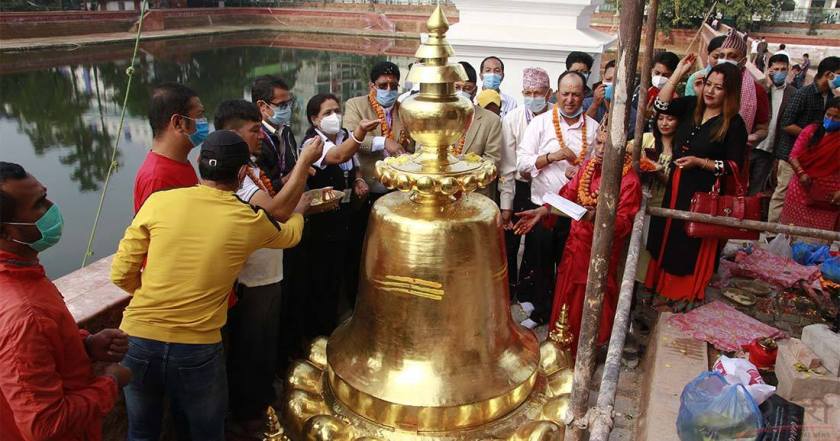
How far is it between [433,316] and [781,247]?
462cm

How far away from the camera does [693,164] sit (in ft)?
11.8

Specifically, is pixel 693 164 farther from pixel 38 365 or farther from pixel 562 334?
pixel 38 365

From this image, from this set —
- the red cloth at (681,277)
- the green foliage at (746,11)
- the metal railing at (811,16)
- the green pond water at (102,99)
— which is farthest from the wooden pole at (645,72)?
the metal railing at (811,16)

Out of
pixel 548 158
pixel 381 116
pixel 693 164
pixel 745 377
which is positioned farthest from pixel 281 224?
pixel 693 164

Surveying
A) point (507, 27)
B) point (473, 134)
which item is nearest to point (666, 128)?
point (473, 134)

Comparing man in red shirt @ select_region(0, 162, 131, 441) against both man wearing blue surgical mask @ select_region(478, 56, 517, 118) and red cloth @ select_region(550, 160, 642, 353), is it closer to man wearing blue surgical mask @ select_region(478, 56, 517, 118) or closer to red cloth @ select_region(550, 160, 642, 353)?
red cloth @ select_region(550, 160, 642, 353)

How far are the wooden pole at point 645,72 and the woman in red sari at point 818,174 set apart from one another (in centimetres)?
261

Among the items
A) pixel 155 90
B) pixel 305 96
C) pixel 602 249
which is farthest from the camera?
pixel 305 96

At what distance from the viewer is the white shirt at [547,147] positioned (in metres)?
3.88

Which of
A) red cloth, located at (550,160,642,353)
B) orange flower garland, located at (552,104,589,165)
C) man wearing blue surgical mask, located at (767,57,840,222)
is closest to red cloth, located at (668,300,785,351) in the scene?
red cloth, located at (550,160,642,353)

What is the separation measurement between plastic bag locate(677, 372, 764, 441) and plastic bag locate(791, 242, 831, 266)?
292cm

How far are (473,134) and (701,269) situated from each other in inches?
66.8

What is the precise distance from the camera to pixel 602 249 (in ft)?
4.09

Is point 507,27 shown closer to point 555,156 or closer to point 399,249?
point 555,156
